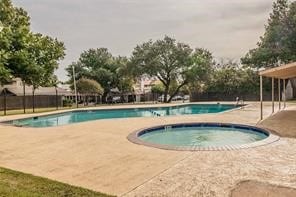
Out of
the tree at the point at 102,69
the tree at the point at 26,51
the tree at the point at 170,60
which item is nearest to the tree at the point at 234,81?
the tree at the point at 170,60

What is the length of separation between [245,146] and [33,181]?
4.85m

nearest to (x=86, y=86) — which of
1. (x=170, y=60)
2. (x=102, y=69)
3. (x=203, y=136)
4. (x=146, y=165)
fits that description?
(x=102, y=69)

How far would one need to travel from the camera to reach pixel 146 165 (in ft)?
18.6

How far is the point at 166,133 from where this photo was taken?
11.3m

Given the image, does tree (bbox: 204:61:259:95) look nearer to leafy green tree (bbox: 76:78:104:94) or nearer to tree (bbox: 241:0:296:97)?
tree (bbox: 241:0:296:97)

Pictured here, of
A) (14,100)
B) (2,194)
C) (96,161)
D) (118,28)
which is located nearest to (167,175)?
(96,161)

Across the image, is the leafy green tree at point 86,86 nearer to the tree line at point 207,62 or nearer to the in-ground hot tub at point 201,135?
the tree line at point 207,62

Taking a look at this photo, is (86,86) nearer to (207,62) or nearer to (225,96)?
(207,62)

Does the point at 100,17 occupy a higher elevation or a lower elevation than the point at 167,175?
higher

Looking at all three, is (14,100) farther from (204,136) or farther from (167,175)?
(167,175)

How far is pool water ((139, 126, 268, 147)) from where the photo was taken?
945cm

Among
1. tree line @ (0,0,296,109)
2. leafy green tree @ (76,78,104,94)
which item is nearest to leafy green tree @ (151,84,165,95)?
tree line @ (0,0,296,109)

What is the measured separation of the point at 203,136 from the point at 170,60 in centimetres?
2302

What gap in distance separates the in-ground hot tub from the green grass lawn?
364 centimetres
